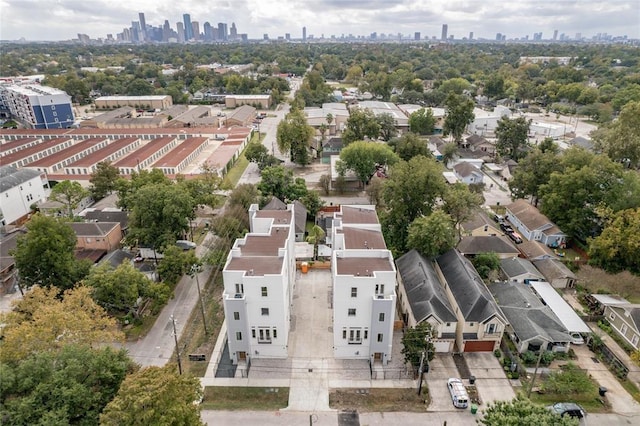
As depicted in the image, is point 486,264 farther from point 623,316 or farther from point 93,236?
point 93,236

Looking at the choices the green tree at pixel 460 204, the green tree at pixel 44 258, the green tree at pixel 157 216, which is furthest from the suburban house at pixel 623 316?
the green tree at pixel 44 258

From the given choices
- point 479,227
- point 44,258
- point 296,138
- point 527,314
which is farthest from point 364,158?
point 44,258

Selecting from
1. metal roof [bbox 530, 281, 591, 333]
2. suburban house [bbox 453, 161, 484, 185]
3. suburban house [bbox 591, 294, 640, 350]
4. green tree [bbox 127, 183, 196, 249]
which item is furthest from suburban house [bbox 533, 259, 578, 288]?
green tree [bbox 127, 183, 196, 249]

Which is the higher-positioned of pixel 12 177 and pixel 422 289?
pixel 12 177

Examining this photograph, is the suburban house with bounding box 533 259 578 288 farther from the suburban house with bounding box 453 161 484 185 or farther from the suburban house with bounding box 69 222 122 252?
the suburban house with bounding box 69 222 122 252

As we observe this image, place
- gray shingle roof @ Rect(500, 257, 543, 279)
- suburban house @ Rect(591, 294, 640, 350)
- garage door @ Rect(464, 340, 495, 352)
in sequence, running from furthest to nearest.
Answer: gray shingle roof @ Rect(500, 257, 543, 279)
suburban house @ Rect(591, 294, 640, 350)
garage door @ Rect(464, 340, 495, 352)

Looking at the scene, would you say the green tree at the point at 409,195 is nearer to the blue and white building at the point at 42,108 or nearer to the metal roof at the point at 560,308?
the metal roof at the point at 560,308

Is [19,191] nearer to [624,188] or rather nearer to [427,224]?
[427,224]
